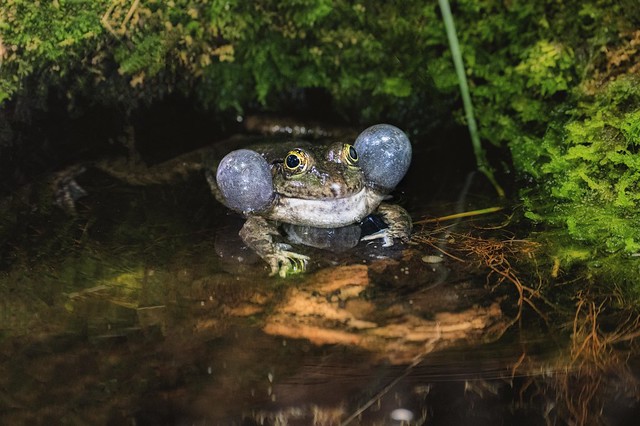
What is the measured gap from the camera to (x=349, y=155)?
155 inches

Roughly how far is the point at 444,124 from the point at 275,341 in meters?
3.46

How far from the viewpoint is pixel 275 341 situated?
2900 mm

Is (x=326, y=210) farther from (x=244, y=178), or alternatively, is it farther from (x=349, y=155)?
(x=244, y=178)

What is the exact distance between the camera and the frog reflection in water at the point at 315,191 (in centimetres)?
384

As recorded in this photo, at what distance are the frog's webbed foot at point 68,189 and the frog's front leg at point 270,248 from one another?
133 cm

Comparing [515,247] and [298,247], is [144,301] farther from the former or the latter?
[515,247]

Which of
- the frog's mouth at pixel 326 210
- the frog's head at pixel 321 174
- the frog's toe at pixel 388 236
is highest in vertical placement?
the frog's head at pixel 321 174

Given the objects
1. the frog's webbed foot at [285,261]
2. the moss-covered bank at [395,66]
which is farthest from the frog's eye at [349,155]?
the moss-covered bank at [395,66]

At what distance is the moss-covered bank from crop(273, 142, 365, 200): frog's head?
50.1 inches

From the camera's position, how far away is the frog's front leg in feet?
11.8

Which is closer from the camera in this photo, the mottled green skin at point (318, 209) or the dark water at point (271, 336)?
the dark water at point (271, 336)

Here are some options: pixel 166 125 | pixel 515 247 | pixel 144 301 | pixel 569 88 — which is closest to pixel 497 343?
pixel 515 247

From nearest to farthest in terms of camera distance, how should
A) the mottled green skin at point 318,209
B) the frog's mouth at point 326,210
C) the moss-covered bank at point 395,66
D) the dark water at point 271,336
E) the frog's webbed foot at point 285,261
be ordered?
the dark water at point 271,336 → the frog's webbed foot at point 285,261 → the mottled green skin at point 318,209 → the frog's mouth at point 326,210 → the moss-covered bank at point 395,66

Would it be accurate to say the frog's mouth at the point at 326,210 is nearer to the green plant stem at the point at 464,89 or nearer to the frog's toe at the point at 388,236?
the frog's toe at the point at 388,236
